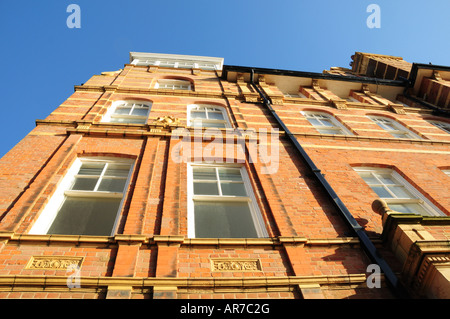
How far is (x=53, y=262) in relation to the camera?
167 inches

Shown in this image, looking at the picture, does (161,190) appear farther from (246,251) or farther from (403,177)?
(403,177)

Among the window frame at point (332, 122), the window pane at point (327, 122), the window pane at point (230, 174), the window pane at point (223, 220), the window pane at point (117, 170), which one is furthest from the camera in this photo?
the window pane at point (327, 122)

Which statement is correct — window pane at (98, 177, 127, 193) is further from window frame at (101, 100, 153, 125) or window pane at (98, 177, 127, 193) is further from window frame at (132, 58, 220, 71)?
window frame at (132, 58, 220, 71)

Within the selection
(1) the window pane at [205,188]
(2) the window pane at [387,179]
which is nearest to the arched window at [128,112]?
(1) the window pane at [205,188]

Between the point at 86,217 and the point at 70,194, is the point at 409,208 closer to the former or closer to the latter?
the point at 86,217

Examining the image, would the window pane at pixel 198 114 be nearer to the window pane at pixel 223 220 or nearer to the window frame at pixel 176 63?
the window pane at pixel 223 220

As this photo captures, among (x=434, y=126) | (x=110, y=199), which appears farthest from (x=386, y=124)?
(x=110, y=199)

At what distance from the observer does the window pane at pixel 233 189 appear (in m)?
6.46

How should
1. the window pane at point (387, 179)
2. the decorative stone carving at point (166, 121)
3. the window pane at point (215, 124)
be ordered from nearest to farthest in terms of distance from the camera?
the window pane at point (387, 179) < the decorative stone carving at point (166, 121) < the window pane at point (215, 124)

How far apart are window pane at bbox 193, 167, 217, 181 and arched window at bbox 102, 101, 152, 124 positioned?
12.6 ft

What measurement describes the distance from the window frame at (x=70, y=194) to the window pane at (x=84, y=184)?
3.9 inches

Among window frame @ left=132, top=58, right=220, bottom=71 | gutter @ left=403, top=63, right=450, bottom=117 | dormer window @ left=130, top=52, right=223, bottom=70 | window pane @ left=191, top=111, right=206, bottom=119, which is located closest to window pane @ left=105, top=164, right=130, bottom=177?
window pane @ left=191, top=111, right=206, bottom=119

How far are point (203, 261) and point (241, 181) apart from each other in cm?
275
